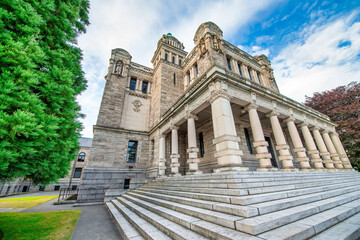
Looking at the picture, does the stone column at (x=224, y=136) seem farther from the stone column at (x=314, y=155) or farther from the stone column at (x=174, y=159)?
the stone column at (x=314, y=155)

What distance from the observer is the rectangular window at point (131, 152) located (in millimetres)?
15064

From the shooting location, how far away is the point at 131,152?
15.4m

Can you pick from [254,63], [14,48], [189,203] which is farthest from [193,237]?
[254,63]

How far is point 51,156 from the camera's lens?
4.90m

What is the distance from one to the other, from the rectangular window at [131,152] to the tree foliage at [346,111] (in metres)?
25.8

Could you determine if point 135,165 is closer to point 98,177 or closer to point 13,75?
point 98,177

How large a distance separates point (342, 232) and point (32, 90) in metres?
9.09

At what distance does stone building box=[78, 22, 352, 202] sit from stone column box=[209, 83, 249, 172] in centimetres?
5

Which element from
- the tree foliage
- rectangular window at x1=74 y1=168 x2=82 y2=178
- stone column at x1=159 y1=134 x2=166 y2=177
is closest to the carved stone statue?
stone column at x1=159 y1=134 x2=166 y2=177

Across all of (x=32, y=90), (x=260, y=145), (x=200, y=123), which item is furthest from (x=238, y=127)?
(x=32, y=90)

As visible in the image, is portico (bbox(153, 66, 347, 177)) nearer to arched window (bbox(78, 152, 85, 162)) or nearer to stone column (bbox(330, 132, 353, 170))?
stone column (bbox(330, 132, 353, 170))

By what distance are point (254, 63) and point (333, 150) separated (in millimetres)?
12794

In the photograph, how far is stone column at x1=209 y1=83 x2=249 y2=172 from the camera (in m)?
6.70

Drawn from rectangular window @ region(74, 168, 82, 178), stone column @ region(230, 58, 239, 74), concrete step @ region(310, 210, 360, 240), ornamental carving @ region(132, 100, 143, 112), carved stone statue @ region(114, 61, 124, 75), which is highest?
carved stone statue @ region(114, 61, 124, 75)
